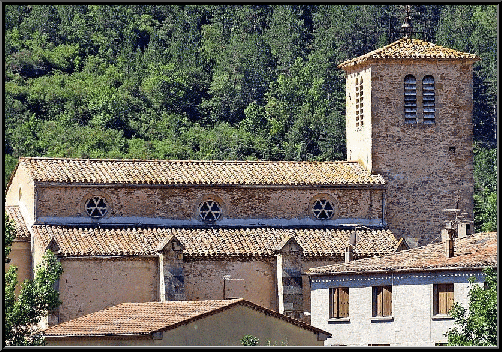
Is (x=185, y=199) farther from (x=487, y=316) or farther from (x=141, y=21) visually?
(x=141, y=21)

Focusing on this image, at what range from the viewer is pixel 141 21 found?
11731 cm

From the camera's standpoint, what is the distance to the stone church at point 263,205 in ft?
173

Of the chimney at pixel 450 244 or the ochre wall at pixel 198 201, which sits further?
the ochre wall at pixel 198 201

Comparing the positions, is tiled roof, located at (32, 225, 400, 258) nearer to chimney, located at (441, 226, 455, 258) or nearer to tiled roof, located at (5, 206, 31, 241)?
tiled roof, located at (5, 206, 31, 241)

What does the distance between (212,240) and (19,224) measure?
5462mm

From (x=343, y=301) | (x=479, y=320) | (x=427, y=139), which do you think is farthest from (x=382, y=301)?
(x=427, y=139)

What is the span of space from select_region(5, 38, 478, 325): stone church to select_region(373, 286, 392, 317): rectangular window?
12.6 feet

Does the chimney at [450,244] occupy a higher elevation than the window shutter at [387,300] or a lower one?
higher

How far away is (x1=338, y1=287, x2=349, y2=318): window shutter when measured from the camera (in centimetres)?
5075

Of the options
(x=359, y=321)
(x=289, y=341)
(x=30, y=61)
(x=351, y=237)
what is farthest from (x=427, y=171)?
(x=30, y=61)

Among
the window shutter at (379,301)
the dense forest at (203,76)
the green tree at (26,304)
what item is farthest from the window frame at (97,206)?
the dense forest at (203,76)

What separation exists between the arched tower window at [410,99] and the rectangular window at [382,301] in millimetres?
9783

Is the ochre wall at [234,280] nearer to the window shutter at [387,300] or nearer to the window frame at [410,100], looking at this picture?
the window shutter at [387,300]

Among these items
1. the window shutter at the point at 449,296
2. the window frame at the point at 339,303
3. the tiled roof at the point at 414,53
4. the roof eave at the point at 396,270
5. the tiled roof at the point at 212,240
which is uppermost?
the tiled roof at the point at 414,53
